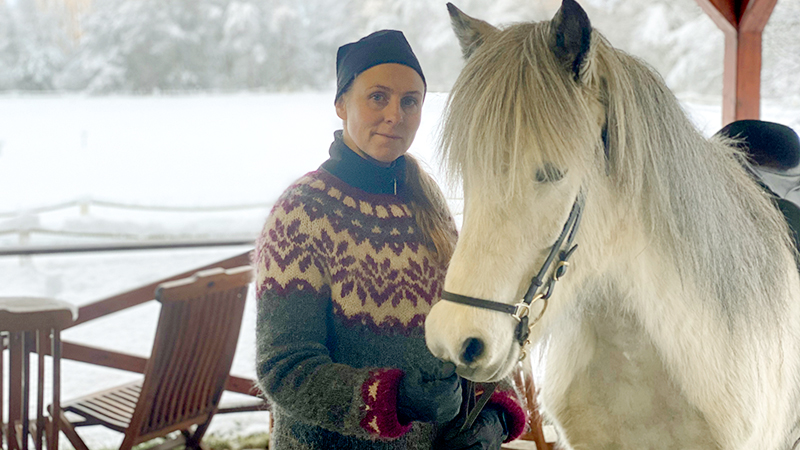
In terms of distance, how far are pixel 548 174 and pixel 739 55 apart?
92.1 inches

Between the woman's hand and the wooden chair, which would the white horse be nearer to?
the woman's hand

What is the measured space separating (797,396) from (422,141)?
0.92m

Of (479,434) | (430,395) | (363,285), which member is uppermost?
(363,285)

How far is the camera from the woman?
0.83m

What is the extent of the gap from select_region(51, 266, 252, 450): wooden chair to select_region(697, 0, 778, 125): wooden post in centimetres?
224

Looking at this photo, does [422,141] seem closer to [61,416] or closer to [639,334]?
[639,334]

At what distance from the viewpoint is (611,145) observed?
0.77m

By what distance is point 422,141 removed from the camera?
4.71 ft

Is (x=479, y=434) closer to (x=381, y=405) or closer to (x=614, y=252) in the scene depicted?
(x=381, y=405)

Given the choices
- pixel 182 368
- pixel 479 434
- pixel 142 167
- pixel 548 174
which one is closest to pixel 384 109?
pixel 548 174

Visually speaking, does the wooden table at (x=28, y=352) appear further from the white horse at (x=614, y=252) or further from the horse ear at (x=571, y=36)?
the horse ear at (x=571, y=36)

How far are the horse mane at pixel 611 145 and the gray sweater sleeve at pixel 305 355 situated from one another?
0.28 metres

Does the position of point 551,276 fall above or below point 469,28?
below

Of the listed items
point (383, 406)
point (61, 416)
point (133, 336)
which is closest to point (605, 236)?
point (383, 406)
